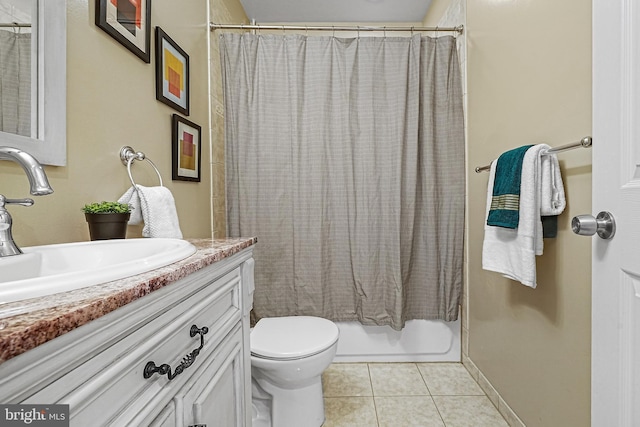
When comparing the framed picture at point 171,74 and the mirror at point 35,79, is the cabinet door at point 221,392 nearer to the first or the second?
the mirror at point 35,79

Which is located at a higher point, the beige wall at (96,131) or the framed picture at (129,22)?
the framed picture at (129,22)

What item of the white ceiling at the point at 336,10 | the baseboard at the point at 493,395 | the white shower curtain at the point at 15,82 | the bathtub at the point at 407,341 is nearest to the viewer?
the white shower curtain at the point at 15,82

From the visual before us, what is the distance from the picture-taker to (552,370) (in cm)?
126

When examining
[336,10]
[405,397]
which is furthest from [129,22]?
[405,397]

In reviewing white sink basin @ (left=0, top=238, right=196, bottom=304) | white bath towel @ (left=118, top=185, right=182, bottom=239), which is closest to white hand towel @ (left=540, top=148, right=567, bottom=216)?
white sink basin @ (left=0, top=238, right=196, bottom=304)

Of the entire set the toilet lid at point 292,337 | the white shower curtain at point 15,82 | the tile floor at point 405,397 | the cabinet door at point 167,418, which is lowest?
the tile floor at point 405,397

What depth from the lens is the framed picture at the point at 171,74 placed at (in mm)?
1407

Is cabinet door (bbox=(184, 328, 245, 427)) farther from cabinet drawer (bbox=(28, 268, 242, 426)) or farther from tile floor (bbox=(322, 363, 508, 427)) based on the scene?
tile floor (bbox=(322, 363, 508, 427))

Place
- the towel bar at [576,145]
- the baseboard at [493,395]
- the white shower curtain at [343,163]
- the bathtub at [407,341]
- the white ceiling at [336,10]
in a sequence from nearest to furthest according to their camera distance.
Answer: the towel bar at [576,145] < the baseboard at [493,395] < the white shower curtain at [343,163] < the bathtub at [407,341] < the white ceiling at [336,10]

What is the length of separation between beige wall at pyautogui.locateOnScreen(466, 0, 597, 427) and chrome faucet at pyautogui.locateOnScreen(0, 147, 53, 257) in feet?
4.72

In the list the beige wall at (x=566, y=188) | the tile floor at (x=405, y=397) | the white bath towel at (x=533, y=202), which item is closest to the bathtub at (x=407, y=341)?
the tile floor at (x=405, y=397)

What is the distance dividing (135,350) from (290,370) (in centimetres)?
100

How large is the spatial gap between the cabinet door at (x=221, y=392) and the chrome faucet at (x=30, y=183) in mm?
446

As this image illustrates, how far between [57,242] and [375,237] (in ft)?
5.13
